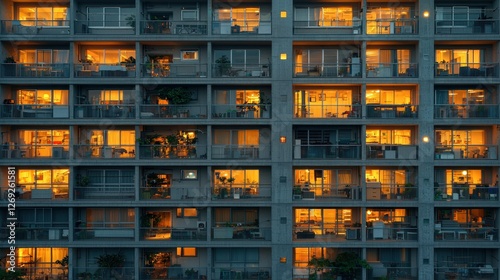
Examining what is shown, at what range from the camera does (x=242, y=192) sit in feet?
89.0

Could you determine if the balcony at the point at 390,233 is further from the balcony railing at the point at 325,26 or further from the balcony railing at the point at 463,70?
the balcony railing at the point at 325,26

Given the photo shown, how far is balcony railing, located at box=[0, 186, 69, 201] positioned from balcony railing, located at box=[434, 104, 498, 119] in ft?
73.5

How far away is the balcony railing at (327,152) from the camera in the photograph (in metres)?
26.9

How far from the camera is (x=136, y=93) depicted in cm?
2702

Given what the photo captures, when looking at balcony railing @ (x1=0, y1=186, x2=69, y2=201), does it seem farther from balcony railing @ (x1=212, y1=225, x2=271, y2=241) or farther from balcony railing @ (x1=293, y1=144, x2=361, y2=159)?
balcony railing @ (x1=293, y1=144, x2=361, y2=159)

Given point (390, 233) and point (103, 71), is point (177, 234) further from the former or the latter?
point (390, 233)

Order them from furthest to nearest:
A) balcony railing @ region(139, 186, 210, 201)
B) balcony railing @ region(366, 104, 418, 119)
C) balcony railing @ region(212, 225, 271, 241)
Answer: balcony railing @ region(139, 186, 210, 201) < balcony railing @ region(366, 104, 418, 119) < balcony railing @ region(212, 225, 271, 241)

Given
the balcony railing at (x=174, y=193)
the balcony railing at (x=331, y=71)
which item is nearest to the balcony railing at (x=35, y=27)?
the balcony railing at (x=174, y=193)

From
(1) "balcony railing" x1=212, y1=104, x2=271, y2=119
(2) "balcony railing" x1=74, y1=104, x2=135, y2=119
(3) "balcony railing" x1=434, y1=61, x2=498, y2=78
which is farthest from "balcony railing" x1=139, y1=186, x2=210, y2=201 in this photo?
(3) "balcony railing" x1=434, y1=61, x2=498, y2=78

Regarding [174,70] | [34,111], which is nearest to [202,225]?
[174,70]

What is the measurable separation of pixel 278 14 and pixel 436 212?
1503 centimetres

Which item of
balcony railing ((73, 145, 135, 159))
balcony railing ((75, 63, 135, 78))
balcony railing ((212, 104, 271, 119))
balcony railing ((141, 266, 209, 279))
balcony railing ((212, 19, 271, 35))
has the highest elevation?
balcony railing ((212, 19, 271, 35))

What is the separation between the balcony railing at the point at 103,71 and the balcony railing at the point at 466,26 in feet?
61.5

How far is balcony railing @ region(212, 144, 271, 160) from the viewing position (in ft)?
88.9
